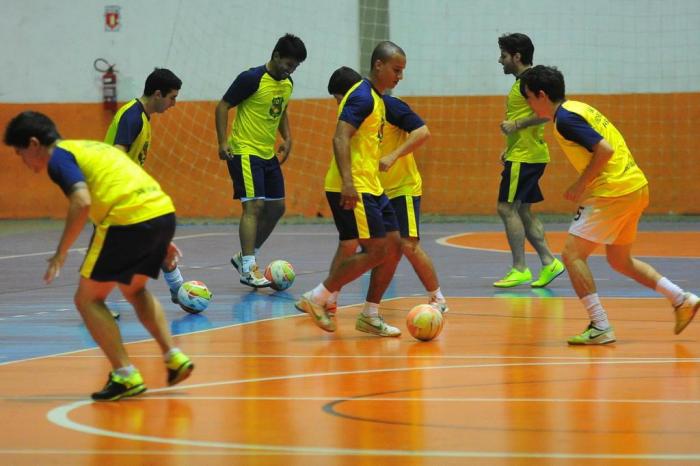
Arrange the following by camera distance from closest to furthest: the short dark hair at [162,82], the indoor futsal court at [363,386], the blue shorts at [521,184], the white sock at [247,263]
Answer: the indoor futsal court at [363,386] < the short dark hair at [162,82] < the white sock at [247,263] < the blue shorts at [521,184]

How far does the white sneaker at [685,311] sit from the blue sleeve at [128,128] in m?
4.08

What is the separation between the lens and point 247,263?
12.1 metres

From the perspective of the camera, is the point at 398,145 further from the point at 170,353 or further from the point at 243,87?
A: the point at 170,353

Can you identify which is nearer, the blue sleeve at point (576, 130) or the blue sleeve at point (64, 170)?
the blue sleeve at point (64, 170)

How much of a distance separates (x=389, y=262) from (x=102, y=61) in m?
13.5

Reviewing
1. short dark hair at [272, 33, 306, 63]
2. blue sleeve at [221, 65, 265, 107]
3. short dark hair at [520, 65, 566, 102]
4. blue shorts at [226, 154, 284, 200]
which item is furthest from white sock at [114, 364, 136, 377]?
blue sleeve at [221, 65, 265, 107]

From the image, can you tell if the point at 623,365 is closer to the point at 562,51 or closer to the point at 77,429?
the point at 77,429

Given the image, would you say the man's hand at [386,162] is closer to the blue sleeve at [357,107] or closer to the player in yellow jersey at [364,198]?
the player in yellow jersey at [364,198]

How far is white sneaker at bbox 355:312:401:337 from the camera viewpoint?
29.5 feet

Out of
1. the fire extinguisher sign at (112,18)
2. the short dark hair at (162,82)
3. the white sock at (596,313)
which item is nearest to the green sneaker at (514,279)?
the white sock at (596,313)

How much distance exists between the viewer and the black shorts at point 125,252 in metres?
6.62

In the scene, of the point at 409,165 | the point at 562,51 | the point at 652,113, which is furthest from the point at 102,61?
the point at 409,165

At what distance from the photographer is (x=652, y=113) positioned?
20234 millimetres

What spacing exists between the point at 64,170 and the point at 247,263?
18.6ft
